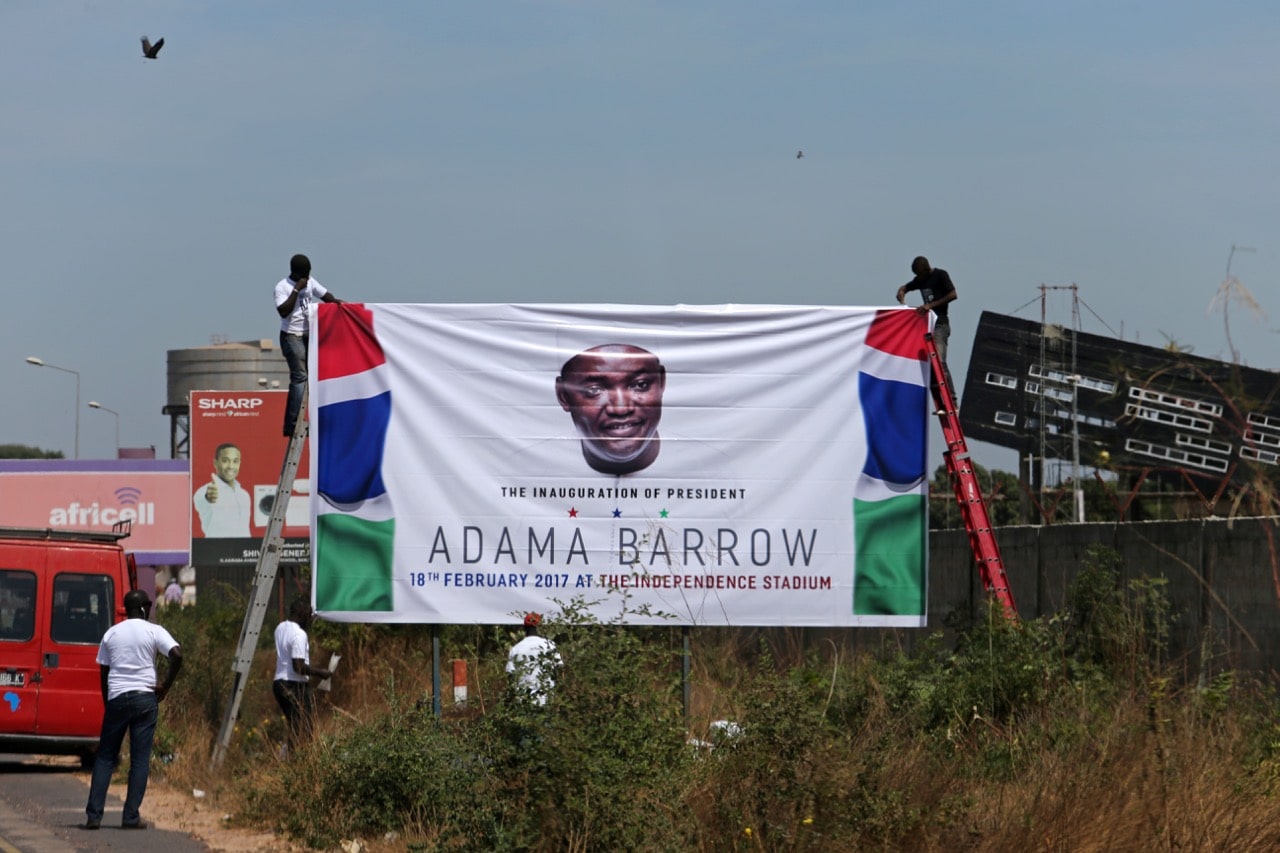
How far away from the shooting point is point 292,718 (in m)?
15.0

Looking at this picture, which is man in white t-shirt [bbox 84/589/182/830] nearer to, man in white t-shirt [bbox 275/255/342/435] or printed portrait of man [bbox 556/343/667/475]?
man in white t-shirt [bbox 275/255/342/435]

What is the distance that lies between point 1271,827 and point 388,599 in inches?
278

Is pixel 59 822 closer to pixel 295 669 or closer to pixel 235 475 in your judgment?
pixel 295 669

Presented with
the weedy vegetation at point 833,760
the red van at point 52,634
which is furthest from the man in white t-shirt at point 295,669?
the weedy vegetation at point 833,760

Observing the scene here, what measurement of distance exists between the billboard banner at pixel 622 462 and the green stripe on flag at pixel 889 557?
2 cm

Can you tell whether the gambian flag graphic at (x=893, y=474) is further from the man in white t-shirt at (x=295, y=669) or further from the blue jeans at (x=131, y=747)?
the blue jeans at (x=131, y=747)

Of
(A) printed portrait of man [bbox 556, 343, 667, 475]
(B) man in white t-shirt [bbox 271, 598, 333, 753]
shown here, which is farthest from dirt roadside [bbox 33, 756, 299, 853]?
(A) printed portrait of man [bbox 556, 343, 667, 475]

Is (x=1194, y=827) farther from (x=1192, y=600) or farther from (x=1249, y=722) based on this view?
(x=1192, y=600)

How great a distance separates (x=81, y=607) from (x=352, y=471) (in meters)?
4.99

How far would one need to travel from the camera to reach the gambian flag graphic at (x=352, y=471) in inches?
517

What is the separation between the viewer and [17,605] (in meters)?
16.4

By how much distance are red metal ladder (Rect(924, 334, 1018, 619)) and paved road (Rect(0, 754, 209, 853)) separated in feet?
19.8

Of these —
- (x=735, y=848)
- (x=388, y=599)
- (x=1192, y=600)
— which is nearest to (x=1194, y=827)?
(x=735, y=848)

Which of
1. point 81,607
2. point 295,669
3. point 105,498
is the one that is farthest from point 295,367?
point 105,498
